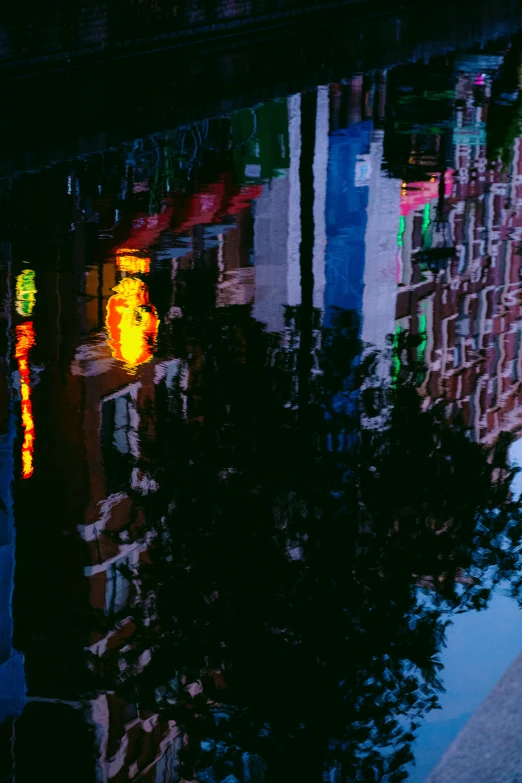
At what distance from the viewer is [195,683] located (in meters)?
6.45

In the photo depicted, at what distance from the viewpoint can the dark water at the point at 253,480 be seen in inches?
246

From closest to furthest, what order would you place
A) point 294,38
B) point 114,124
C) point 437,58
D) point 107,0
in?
point 114,124
point 107,0
point 437,58
point 294,38

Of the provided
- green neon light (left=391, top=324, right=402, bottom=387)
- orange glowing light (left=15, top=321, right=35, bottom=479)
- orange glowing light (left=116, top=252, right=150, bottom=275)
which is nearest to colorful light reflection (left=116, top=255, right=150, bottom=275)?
orange glowing light (left=116, top=252, right=150, bottom=275)

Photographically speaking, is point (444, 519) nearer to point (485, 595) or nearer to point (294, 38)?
point (485, 595)

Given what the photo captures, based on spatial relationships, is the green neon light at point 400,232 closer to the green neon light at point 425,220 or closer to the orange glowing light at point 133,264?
the green neon light at point 425,220

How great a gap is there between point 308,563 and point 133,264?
7.72m

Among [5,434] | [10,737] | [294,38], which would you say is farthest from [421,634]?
[294,38]

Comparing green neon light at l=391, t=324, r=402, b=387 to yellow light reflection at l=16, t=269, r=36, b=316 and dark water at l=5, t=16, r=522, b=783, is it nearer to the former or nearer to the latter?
dark water at l=5, t=16, r=522, b=783

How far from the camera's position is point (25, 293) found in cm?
1355

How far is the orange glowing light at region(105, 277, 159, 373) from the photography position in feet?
38.3

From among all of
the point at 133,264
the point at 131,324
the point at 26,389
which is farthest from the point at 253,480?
the point at 133,264

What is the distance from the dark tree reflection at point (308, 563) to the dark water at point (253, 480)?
0.06ft

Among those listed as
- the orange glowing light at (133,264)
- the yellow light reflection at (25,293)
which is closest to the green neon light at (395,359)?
the orange glowing light at (133,264)

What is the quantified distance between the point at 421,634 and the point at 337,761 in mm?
1328
